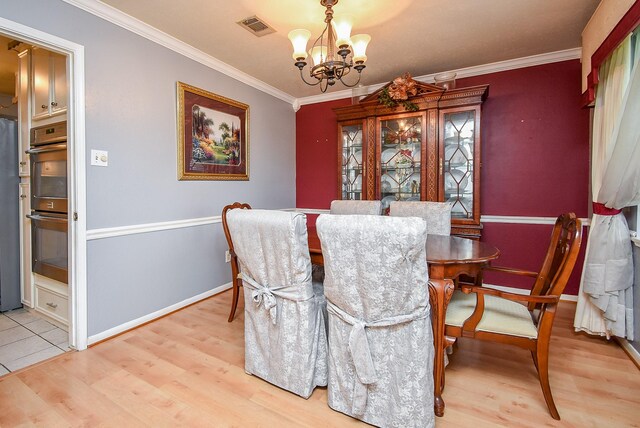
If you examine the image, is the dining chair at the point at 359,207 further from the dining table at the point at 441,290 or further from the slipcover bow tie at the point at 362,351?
the slipcover bow tie at the point at 362,351

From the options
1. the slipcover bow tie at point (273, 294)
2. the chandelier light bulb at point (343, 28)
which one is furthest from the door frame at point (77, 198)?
the chandelier light bulb at point (343, 28)

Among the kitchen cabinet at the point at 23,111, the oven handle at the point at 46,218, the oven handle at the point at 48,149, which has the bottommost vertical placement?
the oven handle at the point at 46,218

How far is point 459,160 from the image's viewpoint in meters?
3.14

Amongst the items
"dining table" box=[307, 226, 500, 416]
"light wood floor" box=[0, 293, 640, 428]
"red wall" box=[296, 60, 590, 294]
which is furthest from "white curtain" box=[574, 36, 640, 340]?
"dining table" box=[307, 226, 500, 416]

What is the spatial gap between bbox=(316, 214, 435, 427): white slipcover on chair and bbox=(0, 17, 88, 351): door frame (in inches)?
70.1

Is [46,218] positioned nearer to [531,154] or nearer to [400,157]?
[400,157]

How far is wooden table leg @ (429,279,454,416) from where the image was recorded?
1508mm

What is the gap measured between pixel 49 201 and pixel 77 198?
0.68 m

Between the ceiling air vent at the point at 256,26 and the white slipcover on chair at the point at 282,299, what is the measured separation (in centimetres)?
159

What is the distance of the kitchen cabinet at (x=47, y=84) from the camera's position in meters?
2.38

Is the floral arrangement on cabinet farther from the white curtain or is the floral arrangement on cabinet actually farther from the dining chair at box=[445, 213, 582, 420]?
the dining chair at box=[445, 213, 582, 420]

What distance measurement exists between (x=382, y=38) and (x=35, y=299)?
3769 millimetres

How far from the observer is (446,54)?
2.97 m

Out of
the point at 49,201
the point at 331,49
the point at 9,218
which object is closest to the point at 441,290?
the point at 331,49
